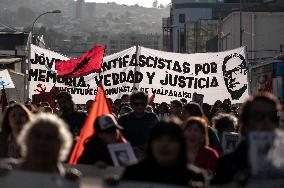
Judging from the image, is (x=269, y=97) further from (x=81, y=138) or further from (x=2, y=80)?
(x=2, y=80)

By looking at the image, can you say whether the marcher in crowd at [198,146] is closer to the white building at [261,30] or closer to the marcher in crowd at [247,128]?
the marcher in crowd at [247,128]

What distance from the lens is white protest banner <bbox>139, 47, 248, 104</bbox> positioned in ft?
62.6

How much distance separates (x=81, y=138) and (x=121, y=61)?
11034 mm

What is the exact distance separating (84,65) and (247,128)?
13191 mm

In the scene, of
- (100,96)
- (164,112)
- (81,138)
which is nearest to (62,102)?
(100,96)

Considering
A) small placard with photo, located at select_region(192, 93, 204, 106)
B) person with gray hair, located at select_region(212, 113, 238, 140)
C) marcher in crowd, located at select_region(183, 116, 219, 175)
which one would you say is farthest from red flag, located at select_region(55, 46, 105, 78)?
marcher in crowd, located at select_region(183, 116, 219, 175)

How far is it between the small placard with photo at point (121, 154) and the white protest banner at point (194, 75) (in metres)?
11.3

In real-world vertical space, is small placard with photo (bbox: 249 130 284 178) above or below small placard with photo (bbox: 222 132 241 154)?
above

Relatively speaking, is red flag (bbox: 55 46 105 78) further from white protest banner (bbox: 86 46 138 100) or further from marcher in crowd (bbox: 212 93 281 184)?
marcher in crowd (bbox: 212 93 281 184)

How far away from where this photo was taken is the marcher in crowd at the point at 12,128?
25.9 feet

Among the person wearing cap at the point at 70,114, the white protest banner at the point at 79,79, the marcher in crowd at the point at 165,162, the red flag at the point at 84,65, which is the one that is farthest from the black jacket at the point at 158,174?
the white protest banner at the point at 79,79

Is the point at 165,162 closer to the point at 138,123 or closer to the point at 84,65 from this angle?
the point at 138,123

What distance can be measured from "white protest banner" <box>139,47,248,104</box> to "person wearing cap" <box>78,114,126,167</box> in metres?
11.1

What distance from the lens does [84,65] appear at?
59.5 ft
